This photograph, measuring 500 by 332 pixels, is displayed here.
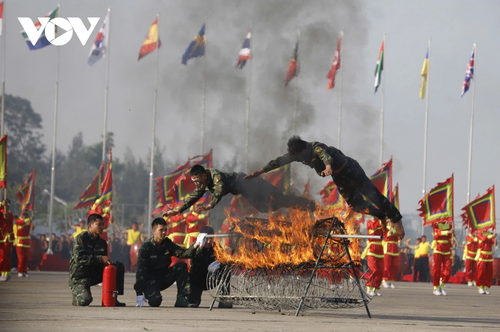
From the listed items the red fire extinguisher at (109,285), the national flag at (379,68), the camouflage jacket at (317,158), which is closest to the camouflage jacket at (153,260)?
the red fire extinguisher at (109,285)

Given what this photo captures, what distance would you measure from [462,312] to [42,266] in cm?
2143

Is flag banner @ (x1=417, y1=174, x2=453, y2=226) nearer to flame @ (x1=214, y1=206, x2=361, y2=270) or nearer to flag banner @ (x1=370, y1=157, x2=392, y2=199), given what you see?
flag banner @ (x1=370, y1=157, x2=392, y2=199)

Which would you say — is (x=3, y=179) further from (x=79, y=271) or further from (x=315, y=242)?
(x=315, y=242)

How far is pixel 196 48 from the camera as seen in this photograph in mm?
15477

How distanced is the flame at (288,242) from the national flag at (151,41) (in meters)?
20.8

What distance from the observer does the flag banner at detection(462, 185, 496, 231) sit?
22.7 m

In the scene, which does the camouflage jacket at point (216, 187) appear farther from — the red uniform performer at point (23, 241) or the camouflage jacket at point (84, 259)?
the red uniform performer at point (23, 241)

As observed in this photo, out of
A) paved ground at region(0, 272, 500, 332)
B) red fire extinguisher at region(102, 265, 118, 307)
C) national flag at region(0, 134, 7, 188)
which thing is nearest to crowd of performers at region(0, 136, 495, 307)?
red fire extinguisher at region(102, 265, 118, 307)

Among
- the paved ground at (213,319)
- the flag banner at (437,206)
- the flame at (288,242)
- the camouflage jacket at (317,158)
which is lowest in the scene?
the paved ground at (213,319)

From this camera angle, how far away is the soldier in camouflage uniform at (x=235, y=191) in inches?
450

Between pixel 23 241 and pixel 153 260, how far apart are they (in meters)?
12.5

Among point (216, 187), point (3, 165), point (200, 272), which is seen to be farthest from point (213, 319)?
point (3, 165)

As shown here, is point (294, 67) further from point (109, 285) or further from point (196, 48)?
point (109, 285)

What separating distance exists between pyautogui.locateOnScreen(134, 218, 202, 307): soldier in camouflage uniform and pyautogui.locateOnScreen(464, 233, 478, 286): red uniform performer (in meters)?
15.5
